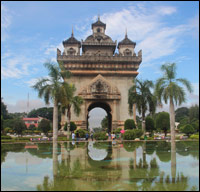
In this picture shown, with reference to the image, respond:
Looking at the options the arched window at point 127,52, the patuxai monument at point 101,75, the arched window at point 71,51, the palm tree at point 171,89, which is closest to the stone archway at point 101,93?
the patuxai monument at point 101,75

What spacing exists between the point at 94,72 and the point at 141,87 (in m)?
12.7

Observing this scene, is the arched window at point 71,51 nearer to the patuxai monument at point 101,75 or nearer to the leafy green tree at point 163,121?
the patuxai monument at point 101,75

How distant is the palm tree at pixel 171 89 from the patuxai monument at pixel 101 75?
21.0 meters

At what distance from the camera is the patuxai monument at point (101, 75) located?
4141 centimetres

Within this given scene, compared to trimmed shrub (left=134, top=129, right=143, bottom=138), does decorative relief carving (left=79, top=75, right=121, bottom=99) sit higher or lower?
higher

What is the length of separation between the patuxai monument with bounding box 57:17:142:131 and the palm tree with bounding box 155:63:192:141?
21.0 metres

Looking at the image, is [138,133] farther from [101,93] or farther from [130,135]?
[101,93]

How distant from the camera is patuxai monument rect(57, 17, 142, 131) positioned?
41.4 m

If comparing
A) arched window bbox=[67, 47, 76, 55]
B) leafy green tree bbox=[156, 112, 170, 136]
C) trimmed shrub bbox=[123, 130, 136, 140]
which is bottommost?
trimmed shrub bbox=[123, 130, 136, 140]

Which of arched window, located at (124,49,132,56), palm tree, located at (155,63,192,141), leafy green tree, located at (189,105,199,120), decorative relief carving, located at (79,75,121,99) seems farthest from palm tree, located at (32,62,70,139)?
leafy green tree, located at (189,105,199,120)

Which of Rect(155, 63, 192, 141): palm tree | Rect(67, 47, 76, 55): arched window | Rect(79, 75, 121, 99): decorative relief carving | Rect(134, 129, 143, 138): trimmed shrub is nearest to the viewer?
Rect(155, 63, 192, 141): palm tree

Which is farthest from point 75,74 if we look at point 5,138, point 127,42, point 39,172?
point 39,172

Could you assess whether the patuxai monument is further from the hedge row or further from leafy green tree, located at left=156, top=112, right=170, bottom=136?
the hedge row

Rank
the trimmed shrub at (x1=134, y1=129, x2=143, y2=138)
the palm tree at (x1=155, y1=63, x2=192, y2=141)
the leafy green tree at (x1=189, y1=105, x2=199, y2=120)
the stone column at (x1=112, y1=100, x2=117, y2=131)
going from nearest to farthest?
the palm tree at (x1=155, y1=63, x2=192, y2=141) < the trimmed shrub at (x1=134, y1=129, x2=143, y2=138) < the stone column at (x1=112, y1=100, x2=117, y2=131) < the leafy green tree at (x1=189, y1=105, x2=199, y2=120)
